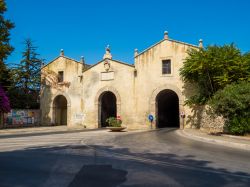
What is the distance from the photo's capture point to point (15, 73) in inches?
1480

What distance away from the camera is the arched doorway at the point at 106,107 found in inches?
1256

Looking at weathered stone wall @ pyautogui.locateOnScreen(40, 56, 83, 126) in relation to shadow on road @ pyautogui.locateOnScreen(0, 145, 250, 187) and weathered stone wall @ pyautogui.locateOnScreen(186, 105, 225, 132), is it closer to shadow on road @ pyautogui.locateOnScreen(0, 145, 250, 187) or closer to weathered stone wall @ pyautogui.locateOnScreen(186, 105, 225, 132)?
weathered stone wall @ pyautogui.locateOnScreen(186, 105, 225, 132)

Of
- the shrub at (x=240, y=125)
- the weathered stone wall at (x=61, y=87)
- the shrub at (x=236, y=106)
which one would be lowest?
the shrub at (x=240, y=125)

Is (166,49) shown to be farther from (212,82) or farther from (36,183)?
(36,183)

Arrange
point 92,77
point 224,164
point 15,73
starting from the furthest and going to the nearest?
point 15,73 → point 92,77 → point 224,164

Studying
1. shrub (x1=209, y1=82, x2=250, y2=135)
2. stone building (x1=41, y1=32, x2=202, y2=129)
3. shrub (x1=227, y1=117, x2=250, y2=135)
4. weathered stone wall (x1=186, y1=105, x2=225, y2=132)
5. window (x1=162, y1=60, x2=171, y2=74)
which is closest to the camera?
shrub (x1=209, y1=82, x2=250, y2=135)

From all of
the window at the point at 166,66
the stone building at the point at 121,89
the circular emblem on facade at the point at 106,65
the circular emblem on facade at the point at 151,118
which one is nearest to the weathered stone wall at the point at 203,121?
the stone building at the point at 121,89

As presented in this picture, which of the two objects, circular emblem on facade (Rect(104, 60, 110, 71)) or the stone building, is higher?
circular emblem on facade (Rect(104, 60, 110, 71))

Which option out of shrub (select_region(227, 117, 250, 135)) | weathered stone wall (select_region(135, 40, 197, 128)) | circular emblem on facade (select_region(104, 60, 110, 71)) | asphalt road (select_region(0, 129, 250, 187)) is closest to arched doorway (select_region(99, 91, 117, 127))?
circular emblem on facade (select_region(104, 60, 110, 71))

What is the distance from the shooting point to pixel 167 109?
111 feet

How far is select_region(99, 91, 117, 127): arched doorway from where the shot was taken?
31.9 metres

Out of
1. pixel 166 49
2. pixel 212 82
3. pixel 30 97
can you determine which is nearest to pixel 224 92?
pixel 212 82

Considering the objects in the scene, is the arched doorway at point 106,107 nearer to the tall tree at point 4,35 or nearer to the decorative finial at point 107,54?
the decorative finial at point 107,54

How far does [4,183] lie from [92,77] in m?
25.7
